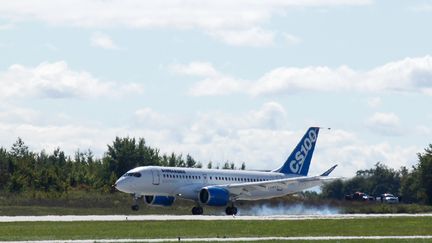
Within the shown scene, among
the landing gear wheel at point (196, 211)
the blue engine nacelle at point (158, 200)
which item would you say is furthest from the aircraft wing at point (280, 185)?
the blue engine nacelle at point (158, 200)

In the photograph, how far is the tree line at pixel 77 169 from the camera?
102875mm

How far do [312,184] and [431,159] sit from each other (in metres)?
24.7

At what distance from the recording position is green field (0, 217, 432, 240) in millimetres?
45312

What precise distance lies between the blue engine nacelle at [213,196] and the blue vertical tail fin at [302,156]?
33.0 feet

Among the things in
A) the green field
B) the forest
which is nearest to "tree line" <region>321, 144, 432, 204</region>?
the forest

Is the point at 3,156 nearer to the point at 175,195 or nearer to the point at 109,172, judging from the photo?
the point at 109,172

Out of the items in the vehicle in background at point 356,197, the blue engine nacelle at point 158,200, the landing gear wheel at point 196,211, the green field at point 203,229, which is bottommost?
the green field at point 203,229

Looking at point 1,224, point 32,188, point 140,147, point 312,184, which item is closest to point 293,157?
point 312,184

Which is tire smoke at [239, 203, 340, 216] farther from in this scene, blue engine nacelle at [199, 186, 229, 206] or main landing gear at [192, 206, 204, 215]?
main landing gear at [192, 206, 204, 215]

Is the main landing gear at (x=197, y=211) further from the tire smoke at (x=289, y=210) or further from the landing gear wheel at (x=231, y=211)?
the tire smoke at (x=289, y=210)

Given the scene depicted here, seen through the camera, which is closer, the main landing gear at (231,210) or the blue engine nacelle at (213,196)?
the blue engine nacelle at (213,196)

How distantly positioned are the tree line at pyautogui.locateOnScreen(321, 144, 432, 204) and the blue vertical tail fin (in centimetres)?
717

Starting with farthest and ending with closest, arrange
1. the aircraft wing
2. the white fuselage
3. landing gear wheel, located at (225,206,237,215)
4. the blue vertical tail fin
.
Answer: the blue vertical tail fin < the aircraft wing < landing gear wheel, located at (225,206,237,215) < the white fuselage

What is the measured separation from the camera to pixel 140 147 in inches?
5103
